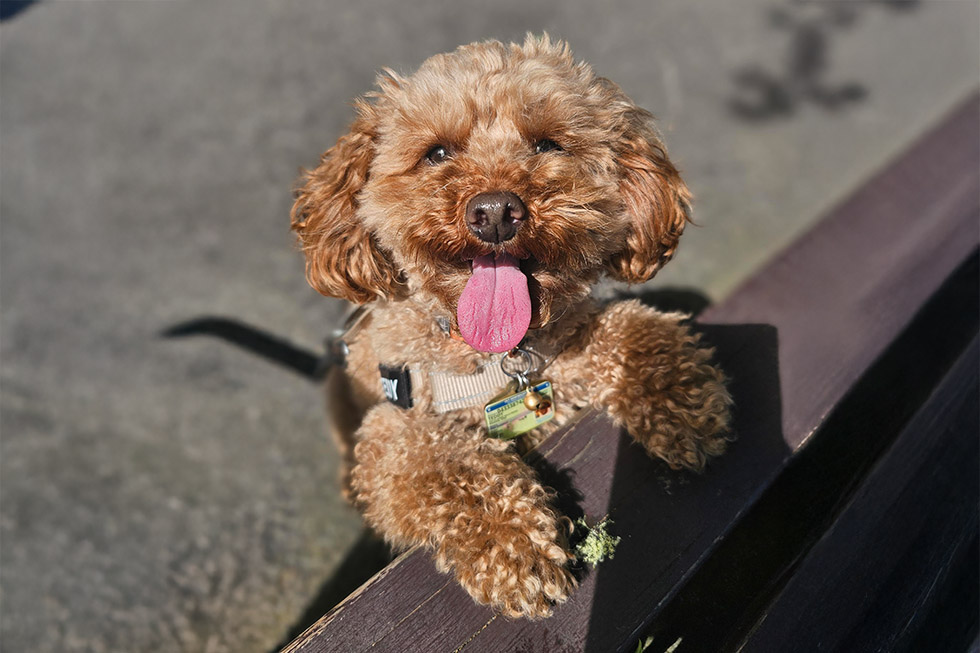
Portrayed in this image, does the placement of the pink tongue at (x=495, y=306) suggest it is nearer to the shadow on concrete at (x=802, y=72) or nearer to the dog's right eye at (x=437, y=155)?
the dog's right eye at (x=437, y=155)

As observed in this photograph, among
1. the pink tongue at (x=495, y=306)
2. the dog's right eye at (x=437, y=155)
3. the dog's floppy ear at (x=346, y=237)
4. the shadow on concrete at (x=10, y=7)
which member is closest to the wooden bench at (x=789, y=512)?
the pink tongue at (x=495, y=306)

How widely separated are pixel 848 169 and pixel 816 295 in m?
3.50

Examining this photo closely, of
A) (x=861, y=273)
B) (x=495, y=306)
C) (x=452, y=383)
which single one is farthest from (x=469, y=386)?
(x=861, y=273)

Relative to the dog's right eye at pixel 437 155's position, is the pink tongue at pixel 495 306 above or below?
below

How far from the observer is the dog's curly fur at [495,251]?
Result: 177cm

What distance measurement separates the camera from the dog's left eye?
202 cm

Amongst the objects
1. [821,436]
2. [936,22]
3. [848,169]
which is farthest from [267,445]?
[936,22]

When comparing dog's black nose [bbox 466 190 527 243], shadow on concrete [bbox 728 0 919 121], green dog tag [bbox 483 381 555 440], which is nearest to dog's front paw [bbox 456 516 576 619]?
green dog tag [bbox 483 381 555 440]

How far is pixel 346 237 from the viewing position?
210cm

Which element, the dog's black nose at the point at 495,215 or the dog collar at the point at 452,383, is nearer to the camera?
the dog's black nose at the point at 495,215

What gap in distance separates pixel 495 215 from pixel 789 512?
1.19 metres

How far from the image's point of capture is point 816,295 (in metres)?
2.36

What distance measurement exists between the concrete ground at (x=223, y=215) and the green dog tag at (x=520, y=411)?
63.1 inches

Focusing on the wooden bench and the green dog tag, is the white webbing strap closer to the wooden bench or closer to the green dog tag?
the green dog tag
